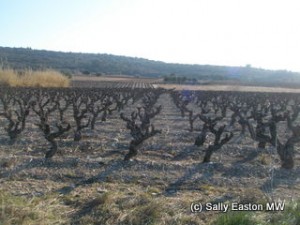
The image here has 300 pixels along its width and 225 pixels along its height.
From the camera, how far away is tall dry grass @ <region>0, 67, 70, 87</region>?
4372 cm

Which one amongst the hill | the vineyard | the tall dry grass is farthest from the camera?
the hill

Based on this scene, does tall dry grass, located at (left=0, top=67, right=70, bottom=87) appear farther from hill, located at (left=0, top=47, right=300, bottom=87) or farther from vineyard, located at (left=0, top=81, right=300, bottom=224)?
hill, located at (left=0, top=47, right=300, bottom=87)

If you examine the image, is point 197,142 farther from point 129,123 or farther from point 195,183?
point 195,183

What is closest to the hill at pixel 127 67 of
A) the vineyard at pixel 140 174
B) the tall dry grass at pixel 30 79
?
the tall dry grass at pixel 30 79

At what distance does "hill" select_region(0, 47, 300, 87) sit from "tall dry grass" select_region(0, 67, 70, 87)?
59.0 meters

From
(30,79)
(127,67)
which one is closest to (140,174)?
(30,79)

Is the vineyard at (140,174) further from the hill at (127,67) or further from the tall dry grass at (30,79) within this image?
the hill at (127,67)

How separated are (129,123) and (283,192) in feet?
16.8

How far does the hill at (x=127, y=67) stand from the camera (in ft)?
409

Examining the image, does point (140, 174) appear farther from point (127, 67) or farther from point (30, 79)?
point (127, 67)

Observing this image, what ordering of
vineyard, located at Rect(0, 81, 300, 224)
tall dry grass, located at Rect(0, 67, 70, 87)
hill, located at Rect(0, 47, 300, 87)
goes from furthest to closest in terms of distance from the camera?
hill, located at Rect(0, 47, 300, 87) → tall dry grass, located at Rect(0, 67, 70, 87) → vineyard, located at Rect(0, 81, 300, 224)

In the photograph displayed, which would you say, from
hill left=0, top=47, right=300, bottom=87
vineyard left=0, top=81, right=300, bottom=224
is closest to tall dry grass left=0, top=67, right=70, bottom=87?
vineyard left=0, top=81, right=300, bottom=224

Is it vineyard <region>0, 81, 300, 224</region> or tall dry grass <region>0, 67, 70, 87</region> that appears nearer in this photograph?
vineyard <region>0, 81, 300, 224</region>

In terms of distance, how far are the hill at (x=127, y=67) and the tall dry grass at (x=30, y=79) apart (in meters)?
59.0
